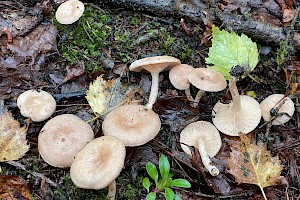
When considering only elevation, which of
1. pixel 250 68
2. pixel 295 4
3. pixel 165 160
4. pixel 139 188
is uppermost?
pixel 295 4

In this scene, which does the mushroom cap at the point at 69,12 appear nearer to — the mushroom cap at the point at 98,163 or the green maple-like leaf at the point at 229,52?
the green maple-like leaf at the point at 229,52

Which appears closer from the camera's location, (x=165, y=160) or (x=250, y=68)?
(x=165, y=160)

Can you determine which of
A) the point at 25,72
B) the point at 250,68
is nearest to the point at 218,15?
the point at 250,68

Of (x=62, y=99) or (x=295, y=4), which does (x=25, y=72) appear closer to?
(x=62, y=99)

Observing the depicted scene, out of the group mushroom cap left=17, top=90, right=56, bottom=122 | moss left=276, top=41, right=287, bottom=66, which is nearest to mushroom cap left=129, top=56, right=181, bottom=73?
mushroom cap left=17, top=90, right=56, bottom=122

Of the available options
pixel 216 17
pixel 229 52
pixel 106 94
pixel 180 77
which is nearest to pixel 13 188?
pixel 106 94

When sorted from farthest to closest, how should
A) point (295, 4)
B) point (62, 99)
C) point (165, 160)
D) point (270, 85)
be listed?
point (295, 4)
point (270, 85)
point (62, 99)
point (165, 160)

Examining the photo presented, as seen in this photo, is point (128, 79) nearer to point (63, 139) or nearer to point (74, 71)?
point (74, 71)
